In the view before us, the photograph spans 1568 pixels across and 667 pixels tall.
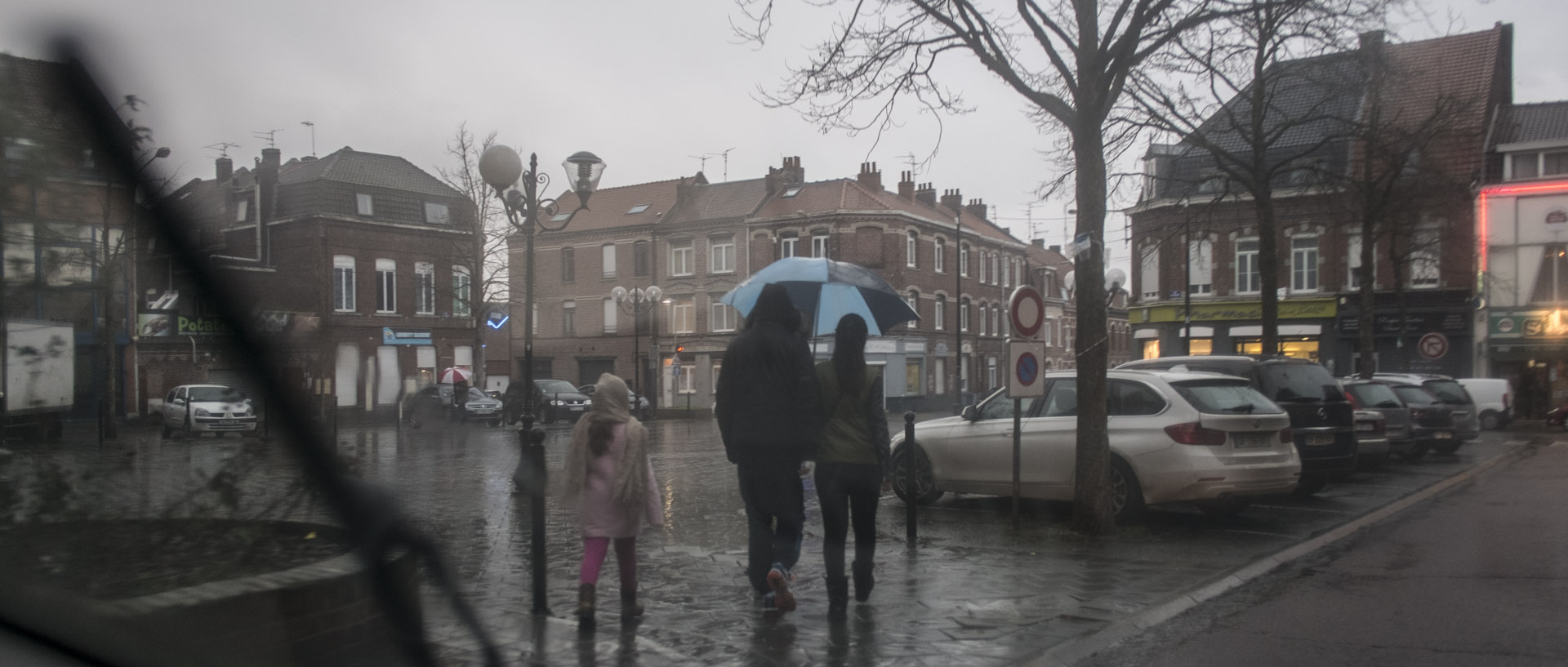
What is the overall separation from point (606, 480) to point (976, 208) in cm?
6366

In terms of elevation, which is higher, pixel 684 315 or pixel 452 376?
pixel 684 315

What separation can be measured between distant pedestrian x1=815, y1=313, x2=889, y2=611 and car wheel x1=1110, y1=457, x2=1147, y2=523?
14.4 ft

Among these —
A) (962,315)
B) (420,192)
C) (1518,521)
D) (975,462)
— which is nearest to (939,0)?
(975,462)

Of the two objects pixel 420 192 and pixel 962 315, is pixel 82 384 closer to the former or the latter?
pixel 420 192

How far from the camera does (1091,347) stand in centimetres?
980

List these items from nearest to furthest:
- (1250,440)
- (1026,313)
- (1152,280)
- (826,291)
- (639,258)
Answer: (1250,440), (1026,313), (826,291), (1152,280), (639,258)

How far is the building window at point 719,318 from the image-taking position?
5597cm

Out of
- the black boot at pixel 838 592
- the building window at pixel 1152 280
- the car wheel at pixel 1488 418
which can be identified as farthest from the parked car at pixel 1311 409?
the building window at pixel 1152 280

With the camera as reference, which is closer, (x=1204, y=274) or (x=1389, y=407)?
(x=1389, y=407)

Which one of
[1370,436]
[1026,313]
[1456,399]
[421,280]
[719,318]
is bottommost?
[1370,436]

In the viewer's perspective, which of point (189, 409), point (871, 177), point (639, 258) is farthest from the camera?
point (639, 258)

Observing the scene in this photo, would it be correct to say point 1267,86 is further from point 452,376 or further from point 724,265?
point 724,265

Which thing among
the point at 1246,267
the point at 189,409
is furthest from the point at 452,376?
the point at 1246,267

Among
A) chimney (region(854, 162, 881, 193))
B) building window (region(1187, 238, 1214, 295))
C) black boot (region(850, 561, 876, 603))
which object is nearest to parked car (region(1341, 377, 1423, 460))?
black boot (region(850, 561, 876, 603))
